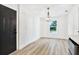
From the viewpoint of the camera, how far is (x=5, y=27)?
457cm

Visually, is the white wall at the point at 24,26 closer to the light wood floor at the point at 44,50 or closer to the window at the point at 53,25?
the light wood floor at the point at 44,50

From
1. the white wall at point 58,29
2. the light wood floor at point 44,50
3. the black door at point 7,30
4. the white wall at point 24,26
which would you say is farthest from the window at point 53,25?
the black door at point 7,30

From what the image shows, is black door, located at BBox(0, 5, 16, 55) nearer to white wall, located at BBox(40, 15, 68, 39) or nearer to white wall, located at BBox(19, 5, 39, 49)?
white wall, located at BBox(19, 5, 39, 49)

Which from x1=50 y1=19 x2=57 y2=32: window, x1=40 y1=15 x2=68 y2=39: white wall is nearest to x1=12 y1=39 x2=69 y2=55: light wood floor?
x1=40 y1=15 x2=68 y2=39: white wall

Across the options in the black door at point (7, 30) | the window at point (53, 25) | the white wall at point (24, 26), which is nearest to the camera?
the black door at point (7, 30)

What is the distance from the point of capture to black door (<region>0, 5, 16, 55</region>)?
436cm

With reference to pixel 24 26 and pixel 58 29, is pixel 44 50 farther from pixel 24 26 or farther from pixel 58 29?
pixel 58 29

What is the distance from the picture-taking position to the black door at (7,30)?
171 inches

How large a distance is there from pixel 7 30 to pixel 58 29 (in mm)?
8299

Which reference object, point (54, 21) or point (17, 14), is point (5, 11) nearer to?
point (17, 14)

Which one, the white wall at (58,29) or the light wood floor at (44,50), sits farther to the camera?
the white wall at (58,29)

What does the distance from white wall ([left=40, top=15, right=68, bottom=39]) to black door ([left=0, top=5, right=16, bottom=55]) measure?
7.09 m

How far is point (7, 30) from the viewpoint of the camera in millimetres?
4750

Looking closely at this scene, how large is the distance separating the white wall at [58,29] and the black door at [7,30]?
709 centimetres
